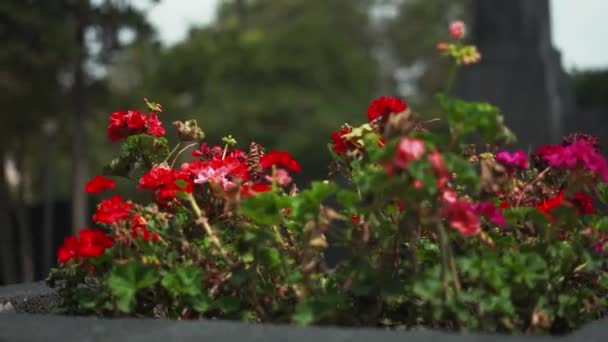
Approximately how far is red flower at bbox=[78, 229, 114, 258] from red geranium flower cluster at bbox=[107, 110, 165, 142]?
0.49 m

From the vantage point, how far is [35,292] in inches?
124

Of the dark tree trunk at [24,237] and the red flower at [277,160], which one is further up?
the dark tree trunk at [24,237]

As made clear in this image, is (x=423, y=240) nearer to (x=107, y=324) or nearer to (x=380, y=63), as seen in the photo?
(x=107, y=324)

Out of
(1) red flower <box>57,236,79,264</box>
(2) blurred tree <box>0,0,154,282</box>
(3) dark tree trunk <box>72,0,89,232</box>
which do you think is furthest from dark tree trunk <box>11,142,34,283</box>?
(1) red flower <box>57,236,79,264</box>

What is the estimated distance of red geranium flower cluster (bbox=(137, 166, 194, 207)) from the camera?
2.59m

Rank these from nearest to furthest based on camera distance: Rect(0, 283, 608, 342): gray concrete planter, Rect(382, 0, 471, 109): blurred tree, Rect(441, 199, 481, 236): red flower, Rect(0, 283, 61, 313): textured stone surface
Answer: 1. Rect(0, 283, 608, 342): gray concrete planter
2. Rect(441, 199, 481, 236): red flower
3. Rect(0, 283, 61, 313): textured stone surface
4. Rect(382, 0, 471, 109): blurred tree

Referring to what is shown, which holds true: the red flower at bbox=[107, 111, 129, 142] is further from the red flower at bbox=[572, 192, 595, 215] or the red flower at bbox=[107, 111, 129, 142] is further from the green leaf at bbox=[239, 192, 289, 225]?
the red flower at bbox=[572, 192, 595, 215]

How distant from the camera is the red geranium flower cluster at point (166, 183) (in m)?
2.59

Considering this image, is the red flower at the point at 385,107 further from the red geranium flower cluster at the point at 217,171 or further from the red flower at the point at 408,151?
the red flower at the point at 408,151

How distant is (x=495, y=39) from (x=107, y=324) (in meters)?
8.57

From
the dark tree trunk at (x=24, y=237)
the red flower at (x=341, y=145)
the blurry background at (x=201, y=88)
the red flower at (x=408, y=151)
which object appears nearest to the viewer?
the red flower at (x=408, y=151)

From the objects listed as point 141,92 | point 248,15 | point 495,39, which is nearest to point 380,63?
point 248,15

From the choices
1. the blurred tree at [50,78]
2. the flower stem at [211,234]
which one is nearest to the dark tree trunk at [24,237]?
the blurred tree at [50,78]

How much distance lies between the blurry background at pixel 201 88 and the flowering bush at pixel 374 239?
7.00 m
